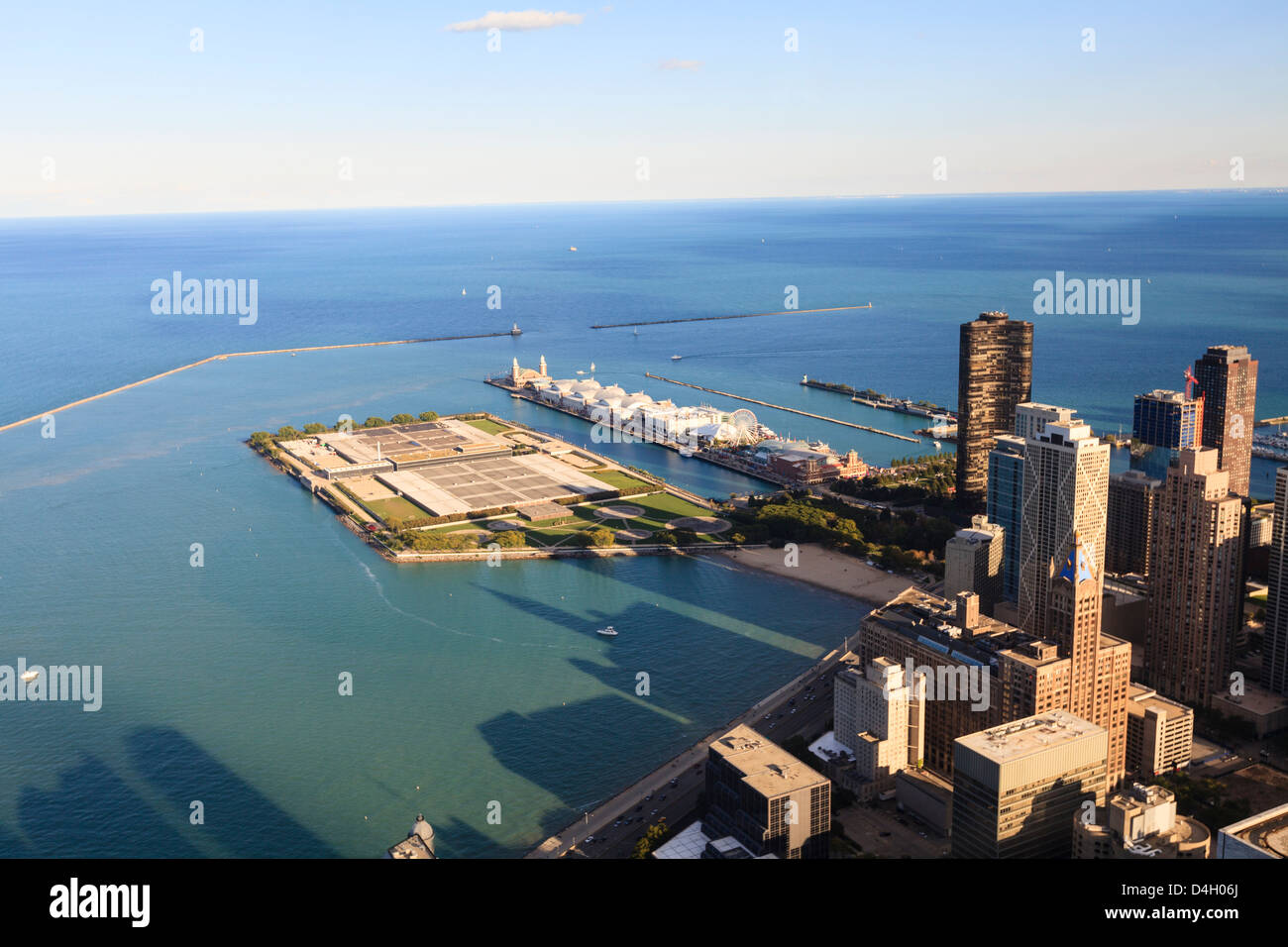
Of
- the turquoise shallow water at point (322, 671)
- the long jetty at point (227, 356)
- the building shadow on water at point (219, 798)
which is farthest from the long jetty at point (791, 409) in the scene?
the building shadow on water at point (219, 798)

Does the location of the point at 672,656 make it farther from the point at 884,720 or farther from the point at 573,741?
the point at 884,720

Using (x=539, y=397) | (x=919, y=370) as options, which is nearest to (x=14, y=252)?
(x=539, y=397)

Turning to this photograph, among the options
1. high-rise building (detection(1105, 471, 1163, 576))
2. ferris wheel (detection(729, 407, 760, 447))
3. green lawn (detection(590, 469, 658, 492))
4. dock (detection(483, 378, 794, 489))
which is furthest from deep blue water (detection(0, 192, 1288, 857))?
high-rise building (detection(1105, 471, 1163, 576))

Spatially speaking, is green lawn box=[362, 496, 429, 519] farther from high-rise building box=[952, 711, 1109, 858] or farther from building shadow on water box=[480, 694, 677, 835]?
high-rise building box=[952, 711, 1109, 858]

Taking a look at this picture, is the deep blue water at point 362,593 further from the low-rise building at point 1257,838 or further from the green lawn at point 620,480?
the low-rise building at point 1257,838

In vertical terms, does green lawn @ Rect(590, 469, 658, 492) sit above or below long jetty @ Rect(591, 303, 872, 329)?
below

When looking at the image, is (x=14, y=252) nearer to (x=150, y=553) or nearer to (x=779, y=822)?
(x=150, y=553)
